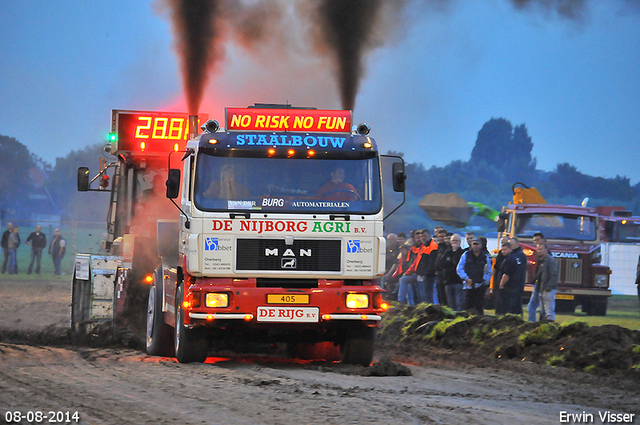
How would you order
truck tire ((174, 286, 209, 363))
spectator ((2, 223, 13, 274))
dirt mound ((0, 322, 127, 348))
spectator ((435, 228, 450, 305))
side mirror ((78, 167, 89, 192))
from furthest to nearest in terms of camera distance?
spectator ((2, 223, 13, 274)) → spectator ((435, 228, 450, 305)) → dirt mound ((0, 322, 127, 348)) → side mirror ((78, 167, 89, 192)) → truck tire ((174, 286, 209, 363))

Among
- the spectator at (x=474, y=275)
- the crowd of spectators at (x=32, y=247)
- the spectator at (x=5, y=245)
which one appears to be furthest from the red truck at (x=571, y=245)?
the spectator at (x=5, y=245)

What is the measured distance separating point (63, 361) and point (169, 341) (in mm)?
1523

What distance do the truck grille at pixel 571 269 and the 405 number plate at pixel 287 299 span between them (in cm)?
1225

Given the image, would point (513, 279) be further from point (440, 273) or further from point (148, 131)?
point (148, 131)

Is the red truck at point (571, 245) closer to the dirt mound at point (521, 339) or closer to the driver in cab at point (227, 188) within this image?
the dirt mound at point (521, 339)

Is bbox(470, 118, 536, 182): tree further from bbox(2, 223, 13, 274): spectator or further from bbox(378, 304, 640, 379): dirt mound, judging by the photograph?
bbox(378, 304, 640, 379): dirt mound

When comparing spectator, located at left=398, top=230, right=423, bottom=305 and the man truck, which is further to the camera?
spectator, located at left=398, top=230, right=423, bottom=305

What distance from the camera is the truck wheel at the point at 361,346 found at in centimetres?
1098

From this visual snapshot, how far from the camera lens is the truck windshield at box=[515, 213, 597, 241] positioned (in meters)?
21.6

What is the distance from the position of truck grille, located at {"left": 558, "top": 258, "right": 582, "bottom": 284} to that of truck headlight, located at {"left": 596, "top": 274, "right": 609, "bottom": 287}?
1.44 feet

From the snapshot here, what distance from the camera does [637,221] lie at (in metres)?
27.4

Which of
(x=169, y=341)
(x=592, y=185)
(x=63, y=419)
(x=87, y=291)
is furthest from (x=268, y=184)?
(x=592, y=185)

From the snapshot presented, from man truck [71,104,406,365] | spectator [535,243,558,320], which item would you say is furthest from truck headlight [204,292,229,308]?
spectator [535,243,558,320]

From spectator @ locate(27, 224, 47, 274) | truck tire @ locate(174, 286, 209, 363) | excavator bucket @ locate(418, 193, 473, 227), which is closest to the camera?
truck tire @ locate(174, 286, 209, 363)
